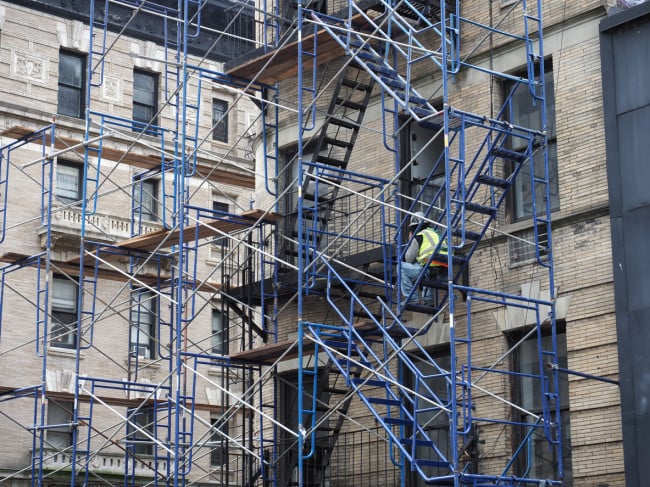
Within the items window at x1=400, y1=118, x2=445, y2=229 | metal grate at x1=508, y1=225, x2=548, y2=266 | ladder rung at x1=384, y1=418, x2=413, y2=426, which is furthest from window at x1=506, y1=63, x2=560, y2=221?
ladder rung at x1=384, y1=418, x2=413, y2=426

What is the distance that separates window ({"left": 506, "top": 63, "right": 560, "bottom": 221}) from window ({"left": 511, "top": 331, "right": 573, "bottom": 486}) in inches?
78.7

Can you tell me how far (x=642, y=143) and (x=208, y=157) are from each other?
80.6 ft

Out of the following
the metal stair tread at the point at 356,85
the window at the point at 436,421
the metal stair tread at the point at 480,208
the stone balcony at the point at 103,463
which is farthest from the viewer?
the stone balcony at the point at 103,463

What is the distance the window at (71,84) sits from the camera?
39375 mm

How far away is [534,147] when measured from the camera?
1988 centimetres

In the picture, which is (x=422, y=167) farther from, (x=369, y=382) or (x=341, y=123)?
(x=369, y=382)

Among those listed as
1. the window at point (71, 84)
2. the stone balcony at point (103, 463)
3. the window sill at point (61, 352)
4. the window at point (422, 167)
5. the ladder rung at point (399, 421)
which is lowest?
the ladder rung at point (399, 421)

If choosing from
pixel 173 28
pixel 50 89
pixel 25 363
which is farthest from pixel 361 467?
pixel 173 28

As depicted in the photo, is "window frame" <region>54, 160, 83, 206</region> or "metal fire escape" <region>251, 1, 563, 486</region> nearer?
"metal fire escape" <region>251, 1, 563, 486</region>

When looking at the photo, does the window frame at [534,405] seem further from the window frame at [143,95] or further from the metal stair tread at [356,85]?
the window frame at [143,95]

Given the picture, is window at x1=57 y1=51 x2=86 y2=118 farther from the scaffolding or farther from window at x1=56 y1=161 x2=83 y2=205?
the scaffolding

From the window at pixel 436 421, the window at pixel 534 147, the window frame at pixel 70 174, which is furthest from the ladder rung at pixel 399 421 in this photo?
the window frame at pixel 70 174

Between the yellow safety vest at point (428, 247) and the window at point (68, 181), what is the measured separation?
70.6 ft

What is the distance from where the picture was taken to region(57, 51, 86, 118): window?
3938 centimetres
